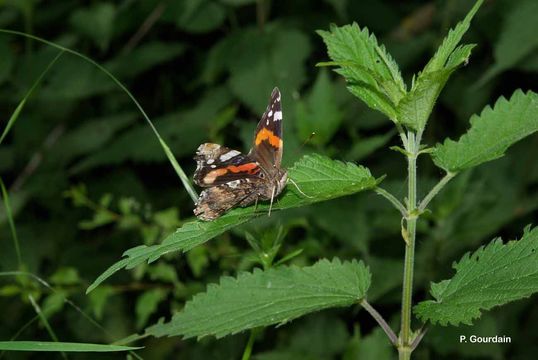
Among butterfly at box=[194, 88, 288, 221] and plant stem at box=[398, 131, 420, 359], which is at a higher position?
butterfly at box=[194, 88, 288, 221]

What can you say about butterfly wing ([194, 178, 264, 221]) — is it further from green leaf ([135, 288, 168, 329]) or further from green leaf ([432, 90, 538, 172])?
green leaf ([135, 288, 168, 329])

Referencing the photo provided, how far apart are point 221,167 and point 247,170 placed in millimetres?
73

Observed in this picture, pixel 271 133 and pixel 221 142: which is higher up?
pixel 221 142

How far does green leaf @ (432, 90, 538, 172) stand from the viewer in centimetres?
183

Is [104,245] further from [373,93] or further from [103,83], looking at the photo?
[373,93]

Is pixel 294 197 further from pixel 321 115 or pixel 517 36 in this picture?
pixel 517 36

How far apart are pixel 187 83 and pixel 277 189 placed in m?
3.19

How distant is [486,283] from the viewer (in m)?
1.76

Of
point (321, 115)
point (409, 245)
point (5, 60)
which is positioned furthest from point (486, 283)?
point (5, 60)

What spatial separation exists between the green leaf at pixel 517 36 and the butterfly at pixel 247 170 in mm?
1526

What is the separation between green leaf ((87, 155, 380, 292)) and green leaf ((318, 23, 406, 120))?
0.56ft

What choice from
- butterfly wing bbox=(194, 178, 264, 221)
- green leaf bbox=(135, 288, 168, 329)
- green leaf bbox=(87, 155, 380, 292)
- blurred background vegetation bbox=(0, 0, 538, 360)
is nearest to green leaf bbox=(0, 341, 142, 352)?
green leaf bbox=(87, 155, 380, 292)

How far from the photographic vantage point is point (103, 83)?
4219 millimetres

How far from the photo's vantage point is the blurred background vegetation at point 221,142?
329 cm
